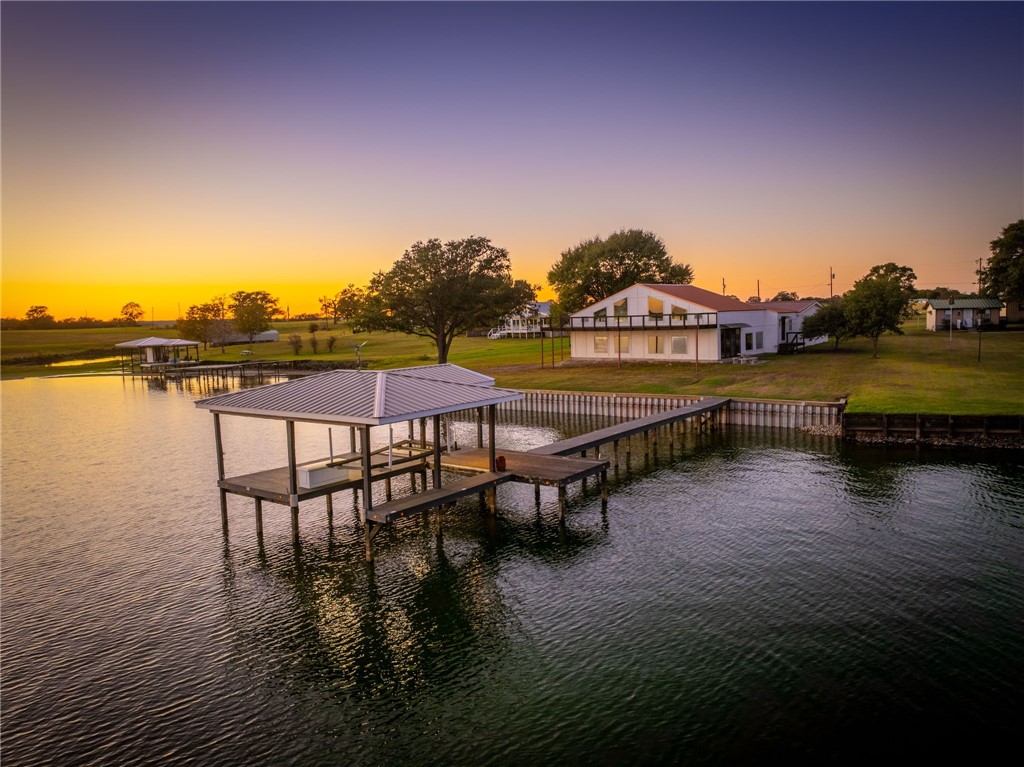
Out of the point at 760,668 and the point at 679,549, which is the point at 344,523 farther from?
the point at 760,668

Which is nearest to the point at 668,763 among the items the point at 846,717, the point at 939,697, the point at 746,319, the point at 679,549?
the point at 846,717

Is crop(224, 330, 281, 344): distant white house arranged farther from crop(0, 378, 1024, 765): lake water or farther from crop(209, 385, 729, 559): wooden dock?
crop(209, 385, 729, 559): wooden dock

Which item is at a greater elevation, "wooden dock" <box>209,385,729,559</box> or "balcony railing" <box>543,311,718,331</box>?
"balcony railing" <box>543,311,718,331</box>

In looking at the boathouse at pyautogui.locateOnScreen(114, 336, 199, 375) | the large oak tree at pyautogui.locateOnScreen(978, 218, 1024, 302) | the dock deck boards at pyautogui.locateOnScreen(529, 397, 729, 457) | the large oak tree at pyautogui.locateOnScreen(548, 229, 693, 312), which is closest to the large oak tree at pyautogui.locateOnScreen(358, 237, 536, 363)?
the large oak tree at pyautogui.locateOnScreen(548, 229, 693, 312)

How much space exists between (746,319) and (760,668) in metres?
55.1

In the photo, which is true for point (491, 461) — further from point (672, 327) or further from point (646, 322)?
point (646, 322)

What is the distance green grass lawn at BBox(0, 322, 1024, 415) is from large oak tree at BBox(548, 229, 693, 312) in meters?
9.51

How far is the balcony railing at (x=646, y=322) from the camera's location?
60.2 meters

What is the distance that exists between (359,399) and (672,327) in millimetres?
46507

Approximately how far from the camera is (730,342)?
206 ft

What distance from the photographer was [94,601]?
17.3 meters

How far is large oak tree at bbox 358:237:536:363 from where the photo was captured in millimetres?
67125

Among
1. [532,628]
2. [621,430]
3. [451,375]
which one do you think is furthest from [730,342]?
[532,628]

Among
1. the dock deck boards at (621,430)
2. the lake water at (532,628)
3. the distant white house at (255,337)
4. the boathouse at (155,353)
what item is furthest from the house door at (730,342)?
the distant white house at (255,337)
